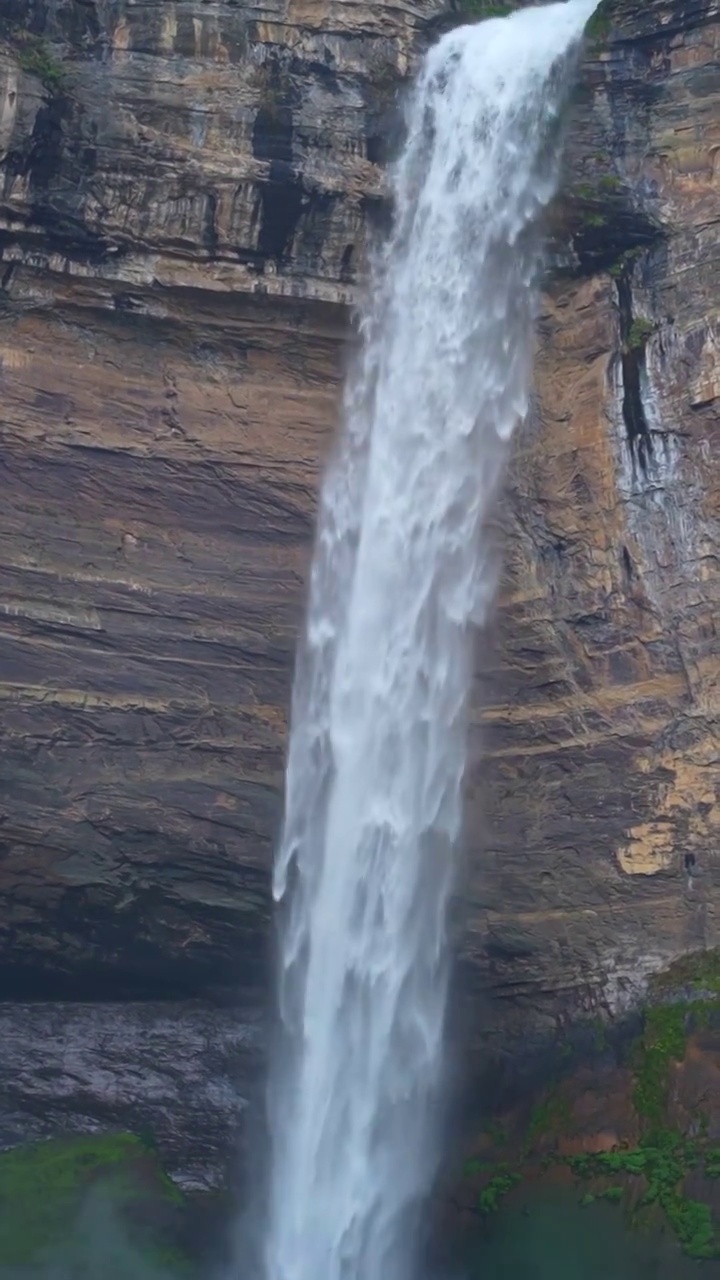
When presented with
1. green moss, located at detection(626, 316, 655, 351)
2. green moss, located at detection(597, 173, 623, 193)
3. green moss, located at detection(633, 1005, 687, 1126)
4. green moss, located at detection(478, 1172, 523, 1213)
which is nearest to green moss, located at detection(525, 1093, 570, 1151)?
green moss, located at detection(478, 1172, 523, 1213)

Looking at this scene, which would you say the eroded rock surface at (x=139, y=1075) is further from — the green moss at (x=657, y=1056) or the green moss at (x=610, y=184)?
the green moss at (x=610, y=184)

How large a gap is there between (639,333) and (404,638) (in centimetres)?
420

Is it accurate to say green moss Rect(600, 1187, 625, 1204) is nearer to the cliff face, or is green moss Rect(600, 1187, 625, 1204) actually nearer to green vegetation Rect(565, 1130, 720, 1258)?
green vegetation Rect(565, 1130, 720, 1258)

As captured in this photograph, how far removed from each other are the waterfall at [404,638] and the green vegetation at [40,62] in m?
3.90

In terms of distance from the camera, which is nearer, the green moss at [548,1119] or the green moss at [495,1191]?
the green moss at [495,1191]

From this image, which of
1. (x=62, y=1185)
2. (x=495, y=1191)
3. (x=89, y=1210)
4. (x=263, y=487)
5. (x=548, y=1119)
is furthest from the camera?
(x=263, y=487)

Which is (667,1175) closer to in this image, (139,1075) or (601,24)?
(139,1075)

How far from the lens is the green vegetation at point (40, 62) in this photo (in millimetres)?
16516

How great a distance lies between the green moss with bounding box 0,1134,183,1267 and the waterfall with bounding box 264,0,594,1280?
168 centimetres

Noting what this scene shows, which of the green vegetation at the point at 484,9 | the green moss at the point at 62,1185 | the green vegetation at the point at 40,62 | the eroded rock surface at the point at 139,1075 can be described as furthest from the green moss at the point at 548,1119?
the green vegetation at the point at 484,9

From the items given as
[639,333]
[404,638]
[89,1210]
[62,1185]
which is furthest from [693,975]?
[62,1185]

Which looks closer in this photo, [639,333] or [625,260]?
[639,333]

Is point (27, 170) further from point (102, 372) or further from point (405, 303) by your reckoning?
point (405, 303)

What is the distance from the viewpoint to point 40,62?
16594mm
